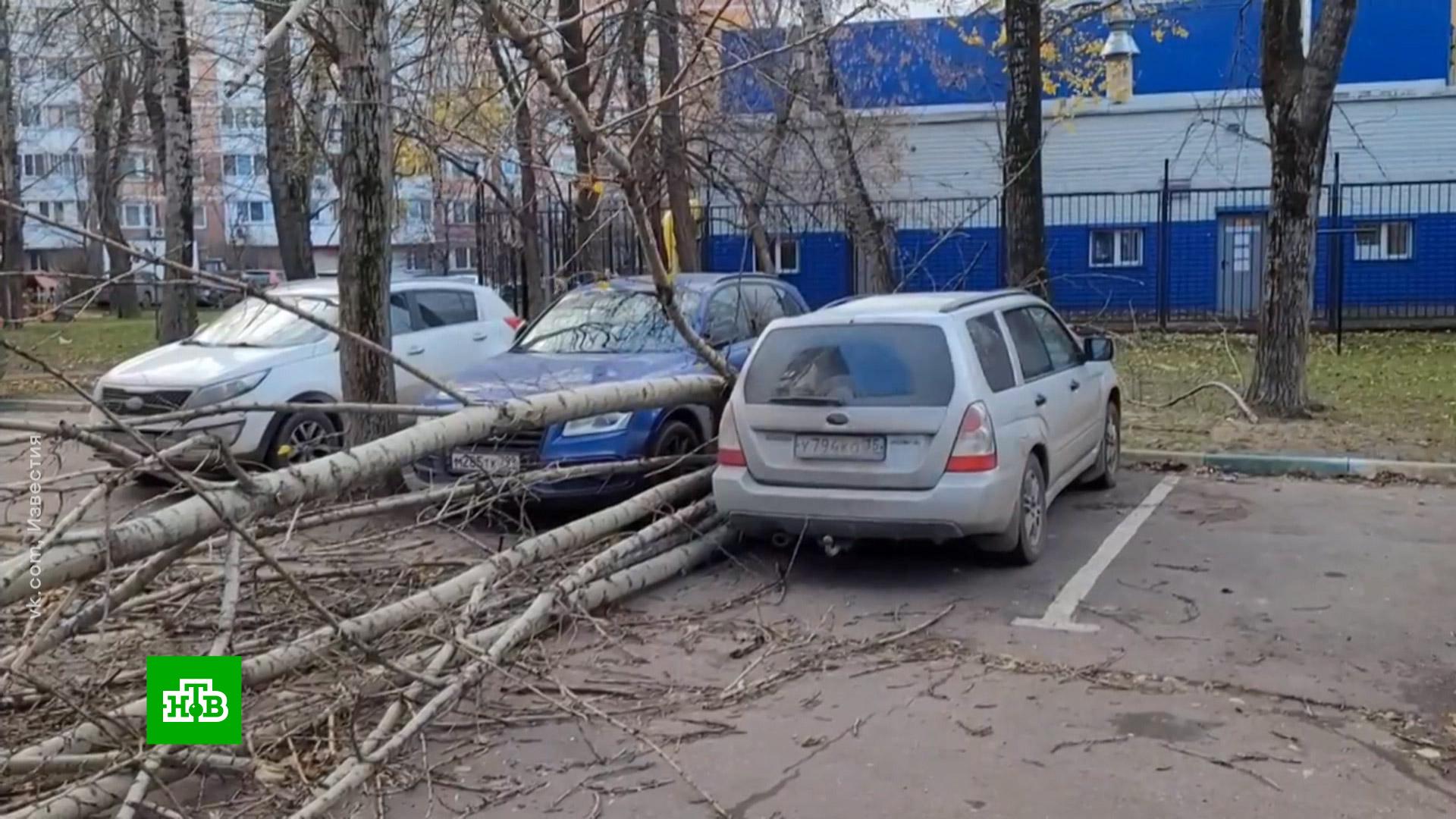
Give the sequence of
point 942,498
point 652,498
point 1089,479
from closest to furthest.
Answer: point 942,498 → point 652,498 → point 1089,479

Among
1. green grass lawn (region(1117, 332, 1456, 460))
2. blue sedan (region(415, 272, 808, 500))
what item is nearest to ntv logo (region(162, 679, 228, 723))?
blue sedan (region(415, 272, 808, 500))

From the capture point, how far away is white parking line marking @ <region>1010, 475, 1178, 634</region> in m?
6.60

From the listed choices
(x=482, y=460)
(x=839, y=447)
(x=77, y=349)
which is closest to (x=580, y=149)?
(x=482, y=460)

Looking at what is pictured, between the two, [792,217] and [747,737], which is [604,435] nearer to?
[747,737]

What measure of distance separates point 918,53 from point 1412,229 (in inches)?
409

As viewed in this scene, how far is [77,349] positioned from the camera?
25641mm

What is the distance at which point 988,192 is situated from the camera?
28.2 m

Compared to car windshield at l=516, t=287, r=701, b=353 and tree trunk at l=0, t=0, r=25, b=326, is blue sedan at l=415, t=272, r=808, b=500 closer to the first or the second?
car windshield at l=516, t=287, r=701, b=353

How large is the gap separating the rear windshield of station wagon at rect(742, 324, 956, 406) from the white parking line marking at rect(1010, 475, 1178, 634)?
1.22 metres

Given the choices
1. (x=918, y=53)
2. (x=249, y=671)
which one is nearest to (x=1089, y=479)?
(x=249, y=671)

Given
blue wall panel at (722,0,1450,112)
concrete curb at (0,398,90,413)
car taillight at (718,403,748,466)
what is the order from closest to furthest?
car taillight at (718,403,748,466) < concrete curb at (0,398,90,413) < blue wall panel at (722,0,1450,112)

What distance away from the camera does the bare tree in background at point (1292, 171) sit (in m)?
11.9

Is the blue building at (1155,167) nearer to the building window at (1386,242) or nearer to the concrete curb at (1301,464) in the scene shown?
the building window at (1386,242)

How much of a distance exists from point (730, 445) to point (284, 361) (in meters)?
4.71
